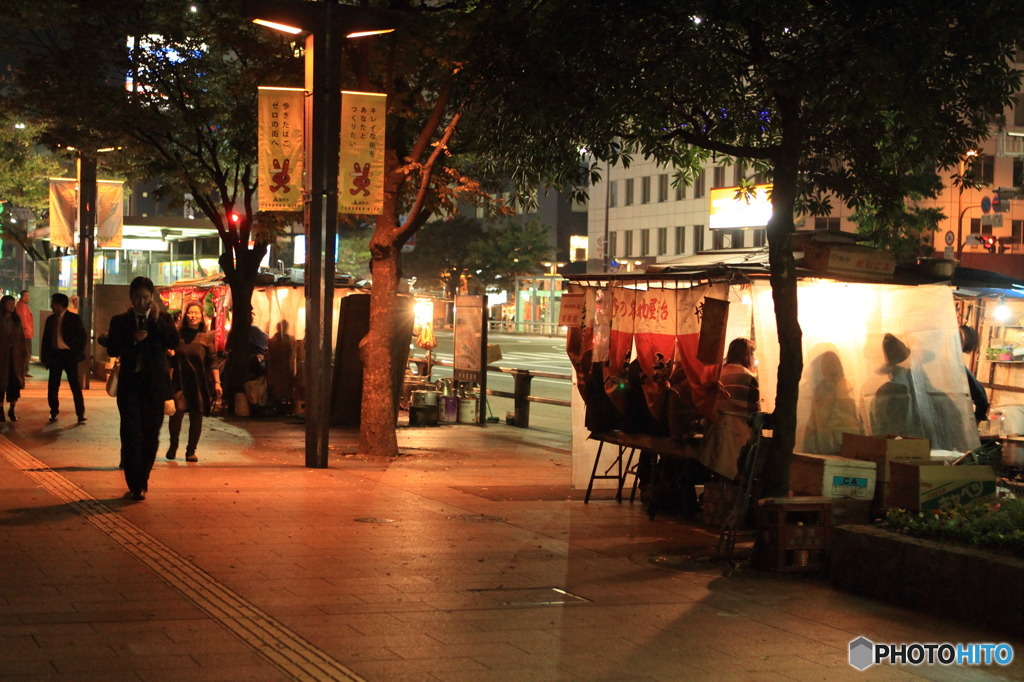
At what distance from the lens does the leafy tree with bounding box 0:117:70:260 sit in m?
39.3

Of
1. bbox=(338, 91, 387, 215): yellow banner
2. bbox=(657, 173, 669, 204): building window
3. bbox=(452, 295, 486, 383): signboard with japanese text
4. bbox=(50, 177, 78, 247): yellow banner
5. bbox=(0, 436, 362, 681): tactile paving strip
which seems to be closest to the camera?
bbox=(0, 436, 362, 681): tactile paving strip

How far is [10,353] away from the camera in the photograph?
59.5ft

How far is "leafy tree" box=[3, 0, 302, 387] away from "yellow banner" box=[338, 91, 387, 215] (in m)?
6.39

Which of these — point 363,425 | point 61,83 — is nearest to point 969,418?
point 363,425

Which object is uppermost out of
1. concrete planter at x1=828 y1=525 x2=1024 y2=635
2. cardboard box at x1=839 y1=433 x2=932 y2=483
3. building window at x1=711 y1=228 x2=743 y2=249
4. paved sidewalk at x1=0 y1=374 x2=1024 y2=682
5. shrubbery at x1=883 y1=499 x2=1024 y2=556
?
building window at x1=711 y1=228 x2=743 y2=249

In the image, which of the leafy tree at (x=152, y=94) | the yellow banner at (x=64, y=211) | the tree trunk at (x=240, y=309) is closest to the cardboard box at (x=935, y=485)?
the leafy tree at (x=152, y=94)

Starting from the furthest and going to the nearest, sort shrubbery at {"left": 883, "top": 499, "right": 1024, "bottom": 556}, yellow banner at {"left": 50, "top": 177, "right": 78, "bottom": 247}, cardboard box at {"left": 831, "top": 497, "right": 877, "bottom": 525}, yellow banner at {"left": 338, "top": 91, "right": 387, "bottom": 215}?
yellow banner at {"left": 50, "top": 177, "right": 78, "bottom": 247} → yellow banner at {"left": 338, "top": 91, "right": 387, "bottom": 215} → cardboard box at {"left": 831, "top": 497, "right": 877, "bottom": 525} → shrubbery at {"left": 883, "top": 499, "right": 1024, "bottom": 556}

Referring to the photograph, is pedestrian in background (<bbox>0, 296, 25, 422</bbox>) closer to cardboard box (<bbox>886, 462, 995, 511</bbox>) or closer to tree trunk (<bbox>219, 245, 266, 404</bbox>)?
tree trunk (<bbox>219, 245, 266, 404</bbox>)

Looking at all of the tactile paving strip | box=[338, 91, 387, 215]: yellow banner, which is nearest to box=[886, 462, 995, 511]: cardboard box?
the tactile paving strip

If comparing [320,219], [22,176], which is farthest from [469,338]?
[22,176]

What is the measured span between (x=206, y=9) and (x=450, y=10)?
6.33 metres

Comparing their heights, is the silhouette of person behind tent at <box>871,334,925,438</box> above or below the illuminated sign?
below

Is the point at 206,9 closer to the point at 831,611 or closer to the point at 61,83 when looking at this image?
the point at 61,83

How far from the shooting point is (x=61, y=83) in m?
21.0
